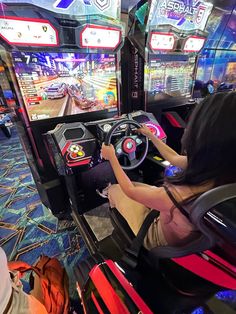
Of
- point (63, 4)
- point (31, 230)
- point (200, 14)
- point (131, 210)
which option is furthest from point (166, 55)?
point (31, 230)

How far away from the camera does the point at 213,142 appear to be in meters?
0.63

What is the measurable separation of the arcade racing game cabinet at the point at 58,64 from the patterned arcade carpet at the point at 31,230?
0.22 meters

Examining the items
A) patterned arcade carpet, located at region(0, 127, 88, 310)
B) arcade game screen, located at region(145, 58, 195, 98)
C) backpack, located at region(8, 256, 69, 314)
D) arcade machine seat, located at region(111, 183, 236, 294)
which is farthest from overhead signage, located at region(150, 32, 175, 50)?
backpack, located at region(8, 256, 69, 314)

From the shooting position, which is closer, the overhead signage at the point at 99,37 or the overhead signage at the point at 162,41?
the overhead signage at the point at 99,37

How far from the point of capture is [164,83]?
228cm

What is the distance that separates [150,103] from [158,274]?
184cm

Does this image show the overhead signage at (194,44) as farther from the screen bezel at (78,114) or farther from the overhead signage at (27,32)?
the overhead signage at (27,32)

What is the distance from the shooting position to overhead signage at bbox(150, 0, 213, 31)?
178cm

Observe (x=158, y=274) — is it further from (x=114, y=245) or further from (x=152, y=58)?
(x=152, y=58)

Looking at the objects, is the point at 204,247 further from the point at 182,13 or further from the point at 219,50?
the point at 219,50

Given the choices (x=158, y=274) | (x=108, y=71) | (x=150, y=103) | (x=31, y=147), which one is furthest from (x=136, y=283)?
(x=150, y=103)

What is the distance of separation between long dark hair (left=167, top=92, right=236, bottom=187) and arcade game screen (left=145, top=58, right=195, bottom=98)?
5.10 feet

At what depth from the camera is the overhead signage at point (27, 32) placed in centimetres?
119

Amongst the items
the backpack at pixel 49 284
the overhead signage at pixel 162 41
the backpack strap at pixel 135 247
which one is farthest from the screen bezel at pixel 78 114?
the backpack strap at pixel 135 247
